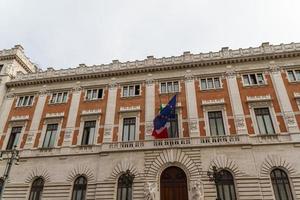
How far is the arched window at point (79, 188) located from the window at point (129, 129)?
5132mm

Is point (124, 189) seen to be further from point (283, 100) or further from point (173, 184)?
point (283, 100)

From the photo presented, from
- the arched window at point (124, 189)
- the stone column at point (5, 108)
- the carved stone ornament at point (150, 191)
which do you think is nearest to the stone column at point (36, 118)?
the stone column at point (5, 108)

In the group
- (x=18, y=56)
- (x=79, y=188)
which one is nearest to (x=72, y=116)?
(x=79, y=188)

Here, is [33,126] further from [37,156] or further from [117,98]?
[117,98]

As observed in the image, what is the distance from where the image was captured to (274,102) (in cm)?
2245

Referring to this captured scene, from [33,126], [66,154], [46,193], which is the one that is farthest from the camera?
[33,126]

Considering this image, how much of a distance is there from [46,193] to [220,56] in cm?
2133

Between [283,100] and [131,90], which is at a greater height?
[131,90]

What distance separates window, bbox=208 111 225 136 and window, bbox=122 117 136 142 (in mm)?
7216

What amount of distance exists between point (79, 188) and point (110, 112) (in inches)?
297

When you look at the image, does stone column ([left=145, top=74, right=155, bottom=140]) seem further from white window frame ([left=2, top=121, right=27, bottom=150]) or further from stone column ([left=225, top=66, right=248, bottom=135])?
white window frame ([left=2, top=121, right=27, bottom=150])

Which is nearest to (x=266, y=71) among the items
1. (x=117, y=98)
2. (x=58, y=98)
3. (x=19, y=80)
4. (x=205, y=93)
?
(x=205, y=93)

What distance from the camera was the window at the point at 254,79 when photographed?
948 inches

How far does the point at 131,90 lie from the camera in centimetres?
2636
